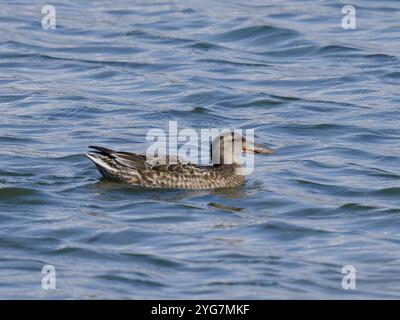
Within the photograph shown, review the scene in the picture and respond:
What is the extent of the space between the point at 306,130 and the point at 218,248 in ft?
18.8

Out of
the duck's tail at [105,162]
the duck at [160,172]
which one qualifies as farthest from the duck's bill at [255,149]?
the duck's tail at [105,162]

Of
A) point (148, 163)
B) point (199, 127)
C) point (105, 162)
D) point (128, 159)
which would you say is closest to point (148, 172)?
point (148, 163)

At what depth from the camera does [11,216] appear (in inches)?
523

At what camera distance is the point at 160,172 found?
47.1ft

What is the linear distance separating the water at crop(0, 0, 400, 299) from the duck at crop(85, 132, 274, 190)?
0.14 m

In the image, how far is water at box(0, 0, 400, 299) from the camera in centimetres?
1165

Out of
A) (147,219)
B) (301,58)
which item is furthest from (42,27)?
(147,219)

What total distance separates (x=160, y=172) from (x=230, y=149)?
1.13 metres

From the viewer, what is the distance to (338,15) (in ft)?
82.1

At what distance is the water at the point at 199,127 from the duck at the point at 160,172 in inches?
5.6

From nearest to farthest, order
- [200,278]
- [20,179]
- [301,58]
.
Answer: [200,278] < [20,179] < [301,58]
